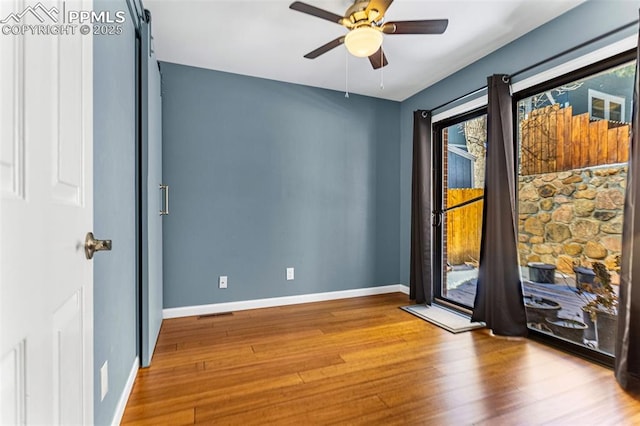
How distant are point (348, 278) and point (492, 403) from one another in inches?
87.2

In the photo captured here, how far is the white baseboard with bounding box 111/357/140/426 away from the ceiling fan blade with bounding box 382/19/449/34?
2.71m

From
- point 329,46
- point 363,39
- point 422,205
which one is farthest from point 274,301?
point 363,39

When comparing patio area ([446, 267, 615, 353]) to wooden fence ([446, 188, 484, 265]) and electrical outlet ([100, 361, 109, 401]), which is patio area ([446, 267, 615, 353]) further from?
electrical outlet ([100, 361, 109, 401])

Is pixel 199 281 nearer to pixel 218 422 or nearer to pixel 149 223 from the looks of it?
pixel 149 223

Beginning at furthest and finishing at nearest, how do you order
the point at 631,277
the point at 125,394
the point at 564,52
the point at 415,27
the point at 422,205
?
the point at 422,205 < the point at 564,52 < the point at 415,27 < the point at 631,277 < the point at 125,394

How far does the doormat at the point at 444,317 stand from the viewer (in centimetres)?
280

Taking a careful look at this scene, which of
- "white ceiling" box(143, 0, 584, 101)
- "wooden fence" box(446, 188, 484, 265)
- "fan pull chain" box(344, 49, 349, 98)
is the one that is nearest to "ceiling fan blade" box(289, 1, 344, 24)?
"white ceiling" box(143, 0, 584, 101)

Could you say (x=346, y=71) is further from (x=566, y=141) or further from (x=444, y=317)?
(x=444, y=317)

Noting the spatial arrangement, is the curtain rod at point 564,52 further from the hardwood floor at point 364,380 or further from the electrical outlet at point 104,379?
the electrical outlet at point 104,379

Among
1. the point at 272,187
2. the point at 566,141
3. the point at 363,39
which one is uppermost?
the point at 363,39

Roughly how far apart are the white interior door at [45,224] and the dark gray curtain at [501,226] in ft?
9.26

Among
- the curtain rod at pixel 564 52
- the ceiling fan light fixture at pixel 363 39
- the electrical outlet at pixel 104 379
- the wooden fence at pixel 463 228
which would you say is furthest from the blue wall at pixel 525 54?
the electrical outlet at pixel 104 379

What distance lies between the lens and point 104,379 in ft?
4.32

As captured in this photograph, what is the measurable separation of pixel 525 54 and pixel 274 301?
10.9ft
